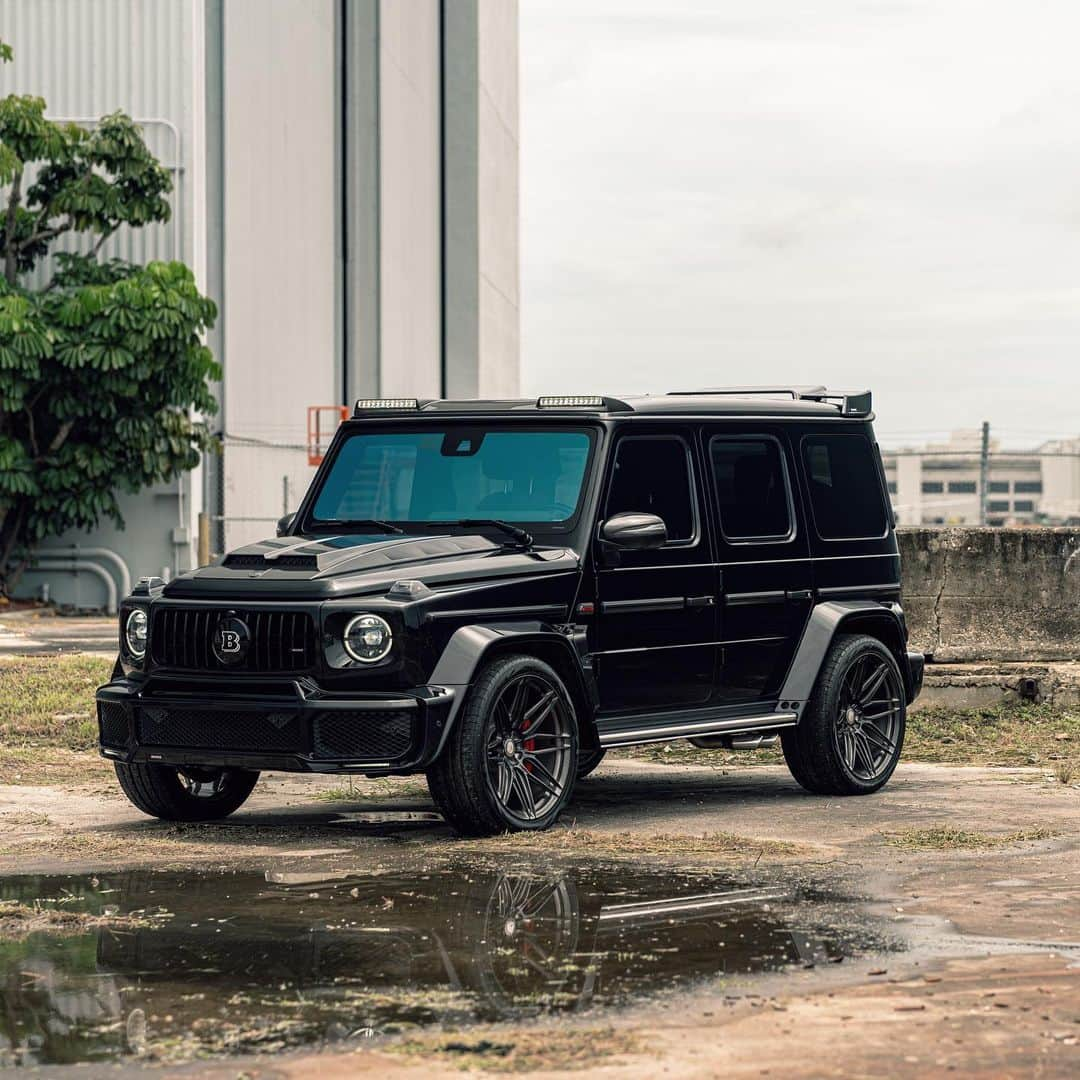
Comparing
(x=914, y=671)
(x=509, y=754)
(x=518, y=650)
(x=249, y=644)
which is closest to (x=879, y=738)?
(x=914, y=671)

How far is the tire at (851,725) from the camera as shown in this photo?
10852mm

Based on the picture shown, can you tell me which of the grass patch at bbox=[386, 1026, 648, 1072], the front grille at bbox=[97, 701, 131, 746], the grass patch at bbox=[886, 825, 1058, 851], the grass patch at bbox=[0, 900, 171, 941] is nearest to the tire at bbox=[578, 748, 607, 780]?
the grass patch at bbox=[886, 825, 1058, 851]

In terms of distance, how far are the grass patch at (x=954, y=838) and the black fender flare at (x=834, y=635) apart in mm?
1458

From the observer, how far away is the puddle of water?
5.76 metres

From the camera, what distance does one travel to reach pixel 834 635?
11.1 m

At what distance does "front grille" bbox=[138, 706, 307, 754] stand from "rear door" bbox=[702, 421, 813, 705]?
247 centimetres

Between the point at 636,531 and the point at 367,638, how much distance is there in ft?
4.98

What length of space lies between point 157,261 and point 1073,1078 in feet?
73.2

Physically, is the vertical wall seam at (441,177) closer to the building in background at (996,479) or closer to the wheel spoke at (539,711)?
the building in background at (996,479)

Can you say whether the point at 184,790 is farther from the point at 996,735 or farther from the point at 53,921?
the point at 996,735

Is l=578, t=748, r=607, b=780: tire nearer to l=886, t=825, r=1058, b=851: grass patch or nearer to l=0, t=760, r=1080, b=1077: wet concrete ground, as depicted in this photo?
l=0, t=760, r=1080, b=1077: wet concrete ground

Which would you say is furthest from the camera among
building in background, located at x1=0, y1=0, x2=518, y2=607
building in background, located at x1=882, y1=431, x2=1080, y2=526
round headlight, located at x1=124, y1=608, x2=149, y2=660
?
building in background, located at x1=882, y1=431, x2=1080, y2=526

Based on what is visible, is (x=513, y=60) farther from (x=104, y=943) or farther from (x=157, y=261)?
(x=104, y=943)

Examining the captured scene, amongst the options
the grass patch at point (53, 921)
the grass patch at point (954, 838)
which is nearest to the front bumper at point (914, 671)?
the grass patch at point (954, 838)
